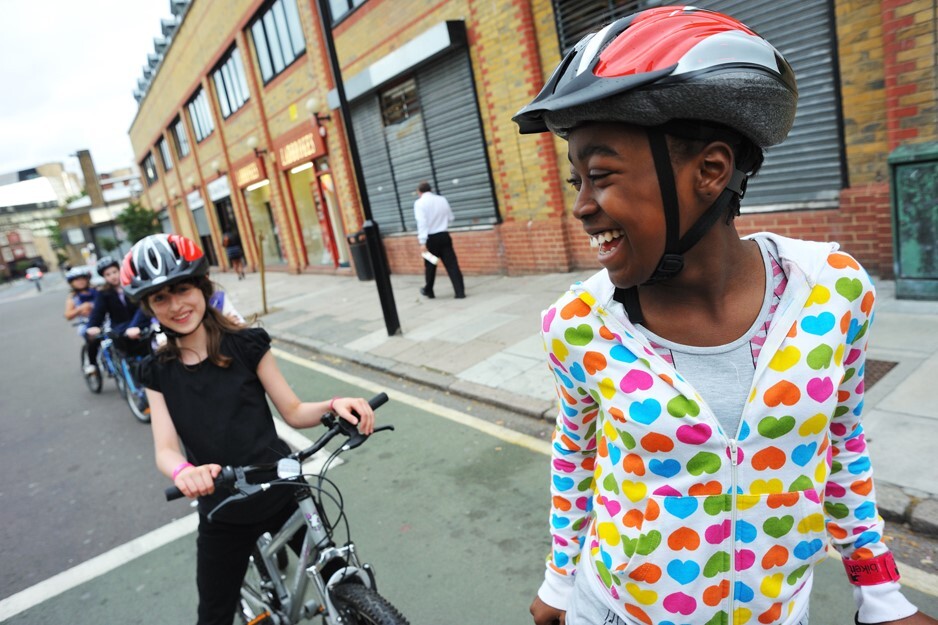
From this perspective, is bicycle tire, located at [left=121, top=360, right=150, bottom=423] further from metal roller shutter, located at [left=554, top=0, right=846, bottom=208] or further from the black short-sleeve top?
metal roller shutter, located at [left=554, top=0, right=846, bottom=208]

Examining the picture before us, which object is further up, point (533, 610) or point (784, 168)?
point (784, 168)

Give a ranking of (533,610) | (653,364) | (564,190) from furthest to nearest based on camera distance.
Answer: (564,190)
(533,610)
(653,364)

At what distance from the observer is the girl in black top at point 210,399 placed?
238cm

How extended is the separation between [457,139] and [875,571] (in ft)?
34.8

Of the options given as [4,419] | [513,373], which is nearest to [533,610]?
[513,373]

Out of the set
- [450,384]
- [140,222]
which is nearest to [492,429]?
[450,384]

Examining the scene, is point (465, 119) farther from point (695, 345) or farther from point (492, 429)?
point (695, 345)

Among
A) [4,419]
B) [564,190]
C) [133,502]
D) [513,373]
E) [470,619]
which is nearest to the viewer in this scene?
[470,619]

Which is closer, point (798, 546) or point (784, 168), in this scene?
point (798, 546)

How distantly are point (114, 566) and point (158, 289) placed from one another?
2668 millimetres

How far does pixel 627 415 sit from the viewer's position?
115 centimetres

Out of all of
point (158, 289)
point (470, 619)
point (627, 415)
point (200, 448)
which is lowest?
point (470, 619)

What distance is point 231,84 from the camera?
67.8 feet

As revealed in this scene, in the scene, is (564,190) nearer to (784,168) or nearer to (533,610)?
(784,168)
